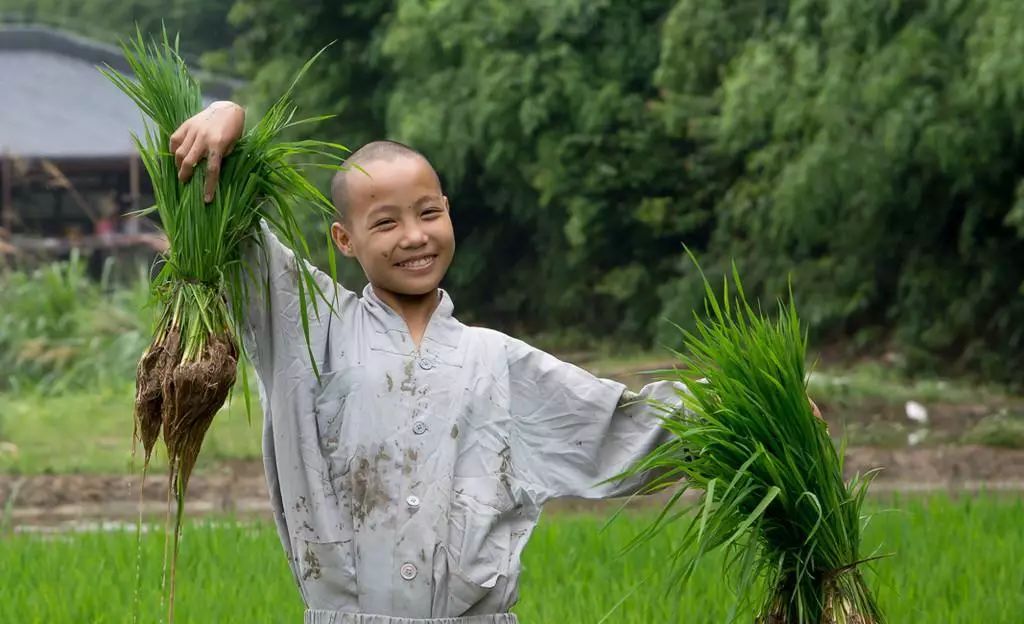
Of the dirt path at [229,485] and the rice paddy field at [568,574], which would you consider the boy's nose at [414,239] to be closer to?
the rice paddy field at [568,574]

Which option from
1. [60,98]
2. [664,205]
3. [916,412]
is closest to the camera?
[916,412]

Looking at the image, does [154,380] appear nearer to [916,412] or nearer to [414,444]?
[414,444]

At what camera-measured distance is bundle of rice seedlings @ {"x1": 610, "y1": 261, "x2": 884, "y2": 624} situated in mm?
2893

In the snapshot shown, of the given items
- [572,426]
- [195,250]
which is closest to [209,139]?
[195,250]

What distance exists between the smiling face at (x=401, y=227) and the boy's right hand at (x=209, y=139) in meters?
0.30

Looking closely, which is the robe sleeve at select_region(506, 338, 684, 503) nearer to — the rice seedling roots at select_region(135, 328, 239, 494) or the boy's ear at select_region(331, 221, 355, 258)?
the boy's ear at select_region(331, 221, 355, 258)

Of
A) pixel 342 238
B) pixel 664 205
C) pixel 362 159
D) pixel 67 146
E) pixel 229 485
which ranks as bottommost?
pixel 229 485

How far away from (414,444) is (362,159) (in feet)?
1.81

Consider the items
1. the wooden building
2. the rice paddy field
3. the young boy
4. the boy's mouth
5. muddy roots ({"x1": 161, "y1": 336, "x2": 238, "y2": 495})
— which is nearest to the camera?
muddy roots ({"x1": 161, "y1": 336, "x2": 238, "y2": 495})

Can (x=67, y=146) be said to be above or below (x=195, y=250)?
below

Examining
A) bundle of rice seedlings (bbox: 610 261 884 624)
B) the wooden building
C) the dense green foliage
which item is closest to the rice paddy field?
bundle of rice seedlings (bbox: 610 261 884 624)

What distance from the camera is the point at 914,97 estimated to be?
1242 centimetres

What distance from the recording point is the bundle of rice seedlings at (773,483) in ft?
9.49

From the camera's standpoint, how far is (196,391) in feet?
9.46
